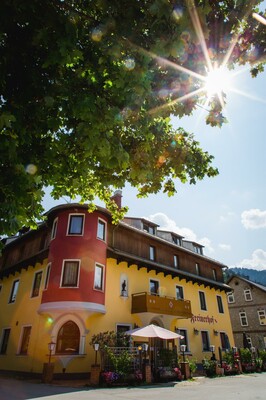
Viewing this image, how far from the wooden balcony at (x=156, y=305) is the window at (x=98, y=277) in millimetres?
2922

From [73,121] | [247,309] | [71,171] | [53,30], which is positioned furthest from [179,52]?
[247,309]

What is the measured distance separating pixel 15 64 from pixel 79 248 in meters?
13.4

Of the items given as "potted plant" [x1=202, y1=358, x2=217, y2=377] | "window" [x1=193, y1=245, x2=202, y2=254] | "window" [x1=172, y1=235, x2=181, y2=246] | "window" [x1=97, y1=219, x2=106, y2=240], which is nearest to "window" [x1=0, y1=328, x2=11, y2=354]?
"window" [x1=97, y1=219, x2=106, y2=240]

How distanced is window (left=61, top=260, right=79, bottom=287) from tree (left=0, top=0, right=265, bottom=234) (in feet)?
35.8

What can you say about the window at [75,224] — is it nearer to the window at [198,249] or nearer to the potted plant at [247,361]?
the potted plant at [247,361]

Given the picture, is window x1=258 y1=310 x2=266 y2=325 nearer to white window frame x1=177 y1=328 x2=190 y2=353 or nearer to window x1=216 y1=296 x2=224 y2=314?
window x1=216 y1=296 x2=224 y2=314

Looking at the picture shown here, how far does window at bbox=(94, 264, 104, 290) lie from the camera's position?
661 inches

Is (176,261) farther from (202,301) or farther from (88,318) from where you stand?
(88,318)

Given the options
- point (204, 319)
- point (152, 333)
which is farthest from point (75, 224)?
point (204, 319)

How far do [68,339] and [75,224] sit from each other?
256 inches

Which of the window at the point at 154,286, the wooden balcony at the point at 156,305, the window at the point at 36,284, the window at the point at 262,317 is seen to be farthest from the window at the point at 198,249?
the window at the point at 36,284

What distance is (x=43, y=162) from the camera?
5949 millimetres

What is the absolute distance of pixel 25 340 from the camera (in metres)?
17.7

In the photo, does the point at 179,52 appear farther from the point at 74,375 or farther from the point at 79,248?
the point at 74,375
